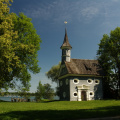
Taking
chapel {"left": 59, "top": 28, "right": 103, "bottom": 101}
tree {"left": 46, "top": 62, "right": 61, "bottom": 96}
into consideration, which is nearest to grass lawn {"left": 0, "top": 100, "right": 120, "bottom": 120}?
chapel {"left": 59, "top": 28, "right": 103, "bottom": 101}

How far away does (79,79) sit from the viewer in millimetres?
37250

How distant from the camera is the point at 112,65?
38.8m

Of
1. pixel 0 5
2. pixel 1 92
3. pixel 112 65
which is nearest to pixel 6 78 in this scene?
pixel 1 92

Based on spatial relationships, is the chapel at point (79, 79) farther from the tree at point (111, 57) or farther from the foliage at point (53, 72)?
the foliage at point (53, 72)

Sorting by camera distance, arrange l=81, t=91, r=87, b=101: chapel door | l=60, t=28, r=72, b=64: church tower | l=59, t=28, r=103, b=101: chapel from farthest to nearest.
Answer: l=60, t=28, r=72, b=64: church tower → l=81, t=91, r=87, b=101: chapel door → l=59, t=28, r=103, b=101: chapel

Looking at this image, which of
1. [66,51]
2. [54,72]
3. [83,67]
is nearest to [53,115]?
[83,67]

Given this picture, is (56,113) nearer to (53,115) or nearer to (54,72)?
(53,115)

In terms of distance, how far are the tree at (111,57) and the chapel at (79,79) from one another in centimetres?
216

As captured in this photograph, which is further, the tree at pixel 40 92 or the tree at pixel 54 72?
the tree at pixel 54 72

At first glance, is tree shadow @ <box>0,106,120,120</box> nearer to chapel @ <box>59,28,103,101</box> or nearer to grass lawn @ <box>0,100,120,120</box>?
grass lawn @ <box>0,100,120,120</box>

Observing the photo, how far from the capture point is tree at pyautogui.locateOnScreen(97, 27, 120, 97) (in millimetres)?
38094

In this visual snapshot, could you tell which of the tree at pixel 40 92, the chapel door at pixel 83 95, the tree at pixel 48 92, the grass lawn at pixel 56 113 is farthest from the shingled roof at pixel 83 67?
the grass lawn at pixel 56 113

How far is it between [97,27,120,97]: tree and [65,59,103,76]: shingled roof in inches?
79.6

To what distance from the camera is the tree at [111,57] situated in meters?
38.1
